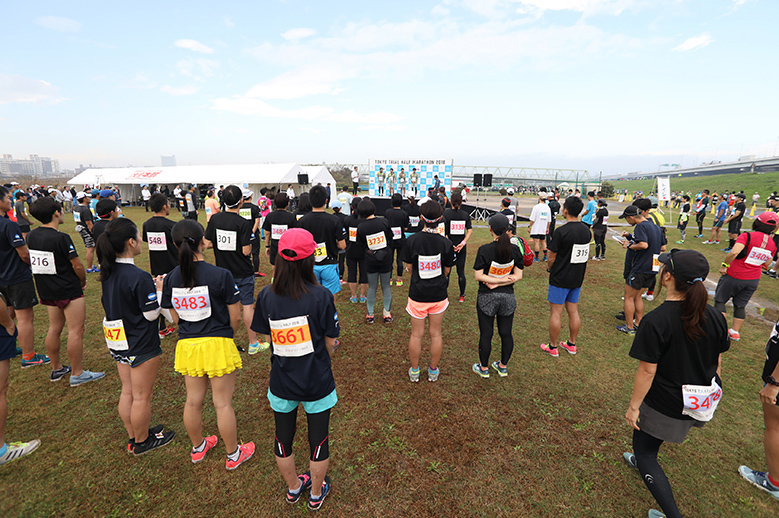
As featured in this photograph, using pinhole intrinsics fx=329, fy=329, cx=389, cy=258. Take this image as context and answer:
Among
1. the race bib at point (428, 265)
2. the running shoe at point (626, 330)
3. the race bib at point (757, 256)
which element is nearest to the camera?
the race bib at point (428, 265)

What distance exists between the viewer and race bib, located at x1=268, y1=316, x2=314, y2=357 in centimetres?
215

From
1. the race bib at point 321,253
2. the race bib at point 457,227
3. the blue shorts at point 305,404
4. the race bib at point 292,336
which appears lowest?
the blue shorts at point 305,404

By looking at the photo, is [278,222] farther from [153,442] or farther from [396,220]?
[153,442]

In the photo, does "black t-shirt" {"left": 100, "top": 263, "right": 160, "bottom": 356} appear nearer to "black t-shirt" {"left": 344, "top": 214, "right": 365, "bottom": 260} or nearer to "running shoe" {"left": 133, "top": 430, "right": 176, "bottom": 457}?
"running shoe" {"left": 133, "top": 430, "right": 176, "bottom": 457}

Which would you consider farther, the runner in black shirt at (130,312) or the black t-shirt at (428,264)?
the black t-shirt at (428,264)

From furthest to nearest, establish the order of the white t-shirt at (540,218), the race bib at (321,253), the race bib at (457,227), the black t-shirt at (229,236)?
the white t-shirt at (540,218)
the race bib at (457,227)
the race bib at (321,253)
the black t-shirt at (229,236)

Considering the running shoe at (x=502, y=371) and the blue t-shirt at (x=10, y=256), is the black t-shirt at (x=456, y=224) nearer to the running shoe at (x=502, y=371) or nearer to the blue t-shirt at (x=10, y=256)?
the running shoe at (x=502, y=371)

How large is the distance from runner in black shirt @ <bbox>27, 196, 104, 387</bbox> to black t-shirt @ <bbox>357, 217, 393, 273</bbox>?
11.4ft

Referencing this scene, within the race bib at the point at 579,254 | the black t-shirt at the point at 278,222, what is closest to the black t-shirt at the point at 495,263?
the race bib at the point at 579,254

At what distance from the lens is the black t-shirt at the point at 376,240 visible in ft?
17.3

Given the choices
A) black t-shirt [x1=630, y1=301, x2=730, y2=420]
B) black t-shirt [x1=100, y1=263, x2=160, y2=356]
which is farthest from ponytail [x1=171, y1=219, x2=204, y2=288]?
black t-shirt [x1=630, y1=301, x2=730, y2=420]

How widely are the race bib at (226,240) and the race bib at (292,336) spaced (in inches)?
104

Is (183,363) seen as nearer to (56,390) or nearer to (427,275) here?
(427,275)

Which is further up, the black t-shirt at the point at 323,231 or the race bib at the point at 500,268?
the black t-shirt at the point at 323,231
